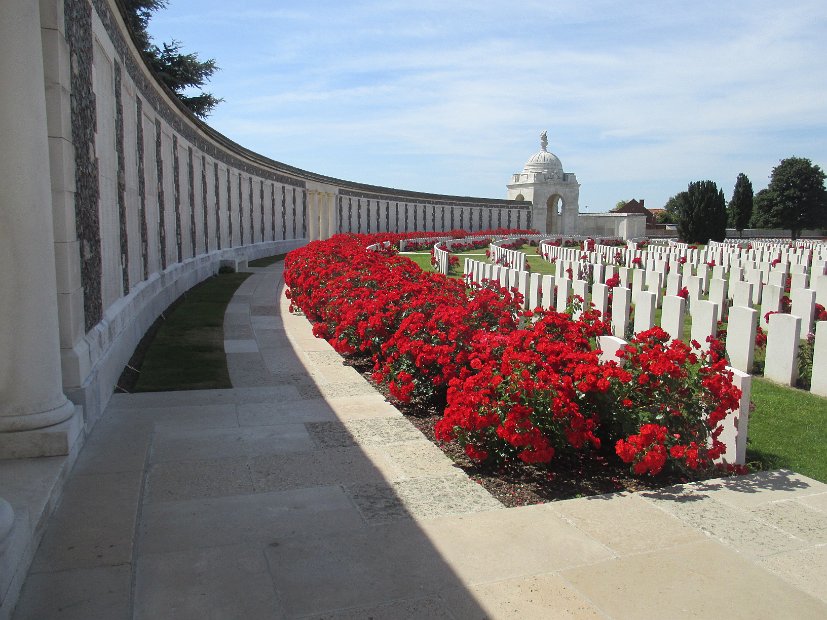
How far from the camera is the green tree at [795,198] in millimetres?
69062

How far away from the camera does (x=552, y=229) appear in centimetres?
6391

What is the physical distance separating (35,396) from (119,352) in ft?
9.31

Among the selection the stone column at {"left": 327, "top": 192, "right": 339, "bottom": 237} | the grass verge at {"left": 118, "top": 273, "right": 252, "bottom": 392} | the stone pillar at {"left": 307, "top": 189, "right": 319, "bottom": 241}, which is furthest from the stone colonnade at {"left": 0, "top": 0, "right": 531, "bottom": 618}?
the stone column at {"left": 327, "top": 192, "right": 339, "bottom": 237}

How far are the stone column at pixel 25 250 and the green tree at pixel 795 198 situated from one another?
7665cm

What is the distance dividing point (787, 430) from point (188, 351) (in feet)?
21.7

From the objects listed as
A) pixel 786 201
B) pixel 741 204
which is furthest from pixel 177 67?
pixel 786 201

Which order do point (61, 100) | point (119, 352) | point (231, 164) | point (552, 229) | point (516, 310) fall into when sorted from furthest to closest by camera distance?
1. point (552, 229)
2. point (231, 164)
3. point (516, 310)
4. point (119, 352)
5. point (61, 100)

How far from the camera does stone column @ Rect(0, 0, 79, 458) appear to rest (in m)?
3.96

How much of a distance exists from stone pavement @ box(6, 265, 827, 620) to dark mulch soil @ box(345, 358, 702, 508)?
0.17 meters

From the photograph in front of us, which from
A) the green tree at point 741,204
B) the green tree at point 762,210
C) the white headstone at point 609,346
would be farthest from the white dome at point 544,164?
the white headstone at point 609,346

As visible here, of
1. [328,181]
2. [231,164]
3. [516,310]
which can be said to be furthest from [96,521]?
[328,181]

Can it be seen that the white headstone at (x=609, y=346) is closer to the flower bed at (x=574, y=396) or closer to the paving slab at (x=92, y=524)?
the flower bed at (x=574, y=396)

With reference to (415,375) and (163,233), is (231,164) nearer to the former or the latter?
(163,233)

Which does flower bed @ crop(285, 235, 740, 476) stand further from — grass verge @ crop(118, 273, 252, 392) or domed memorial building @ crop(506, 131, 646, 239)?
domed memorial building @ crop(506, 131, 646, 239)
